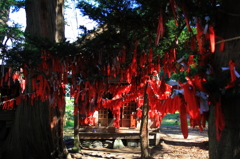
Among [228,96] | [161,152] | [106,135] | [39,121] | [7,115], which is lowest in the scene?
[161,152]

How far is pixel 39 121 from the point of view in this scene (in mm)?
9789

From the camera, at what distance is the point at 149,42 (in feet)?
19.2

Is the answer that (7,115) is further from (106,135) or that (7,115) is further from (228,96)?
(228,96)

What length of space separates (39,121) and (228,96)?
27.0ft

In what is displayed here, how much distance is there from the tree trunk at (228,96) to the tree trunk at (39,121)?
6983 mm

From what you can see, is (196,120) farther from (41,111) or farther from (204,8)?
(41,111)

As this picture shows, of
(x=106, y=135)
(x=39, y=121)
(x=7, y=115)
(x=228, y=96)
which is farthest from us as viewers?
(x=106, y=135)

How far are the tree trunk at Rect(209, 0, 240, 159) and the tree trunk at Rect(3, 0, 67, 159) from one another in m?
6.98

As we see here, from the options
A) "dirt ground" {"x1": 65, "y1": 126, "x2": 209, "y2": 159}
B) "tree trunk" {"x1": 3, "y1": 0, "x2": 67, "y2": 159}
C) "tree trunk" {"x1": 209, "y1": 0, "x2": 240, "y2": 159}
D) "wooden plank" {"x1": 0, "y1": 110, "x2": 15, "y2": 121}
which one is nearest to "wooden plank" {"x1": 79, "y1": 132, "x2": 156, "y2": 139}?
"dirt ground" {"x1": 65, "y1": 126, "x2": 209, "y2": 159}

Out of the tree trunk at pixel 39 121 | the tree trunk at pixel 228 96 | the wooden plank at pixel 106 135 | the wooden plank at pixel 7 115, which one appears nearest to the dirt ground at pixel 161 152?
the wooden plank at pixel 106 135

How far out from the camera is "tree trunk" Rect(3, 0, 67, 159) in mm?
9445

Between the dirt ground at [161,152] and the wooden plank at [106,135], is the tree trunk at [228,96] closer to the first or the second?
the dirt ground at [161,152]

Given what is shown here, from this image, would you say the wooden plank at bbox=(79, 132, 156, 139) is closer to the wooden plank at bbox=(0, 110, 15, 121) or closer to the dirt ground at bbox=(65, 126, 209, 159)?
the dirt ground at bbox=(65, 126, 209, 159)

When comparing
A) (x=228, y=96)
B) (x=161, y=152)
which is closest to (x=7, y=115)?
(x=161, y=152)
